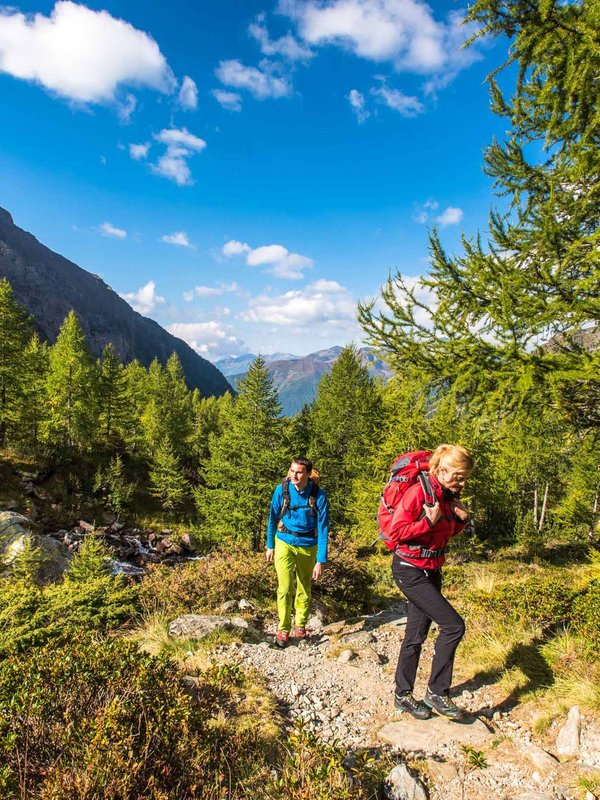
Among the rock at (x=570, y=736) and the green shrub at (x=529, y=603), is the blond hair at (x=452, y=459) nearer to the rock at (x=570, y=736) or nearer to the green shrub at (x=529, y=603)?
the rock at (x=570, y=736)

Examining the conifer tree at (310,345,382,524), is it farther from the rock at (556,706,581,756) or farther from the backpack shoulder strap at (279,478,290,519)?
the rock at (556,706,581,756)

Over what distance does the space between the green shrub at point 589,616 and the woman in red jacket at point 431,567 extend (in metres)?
1.72

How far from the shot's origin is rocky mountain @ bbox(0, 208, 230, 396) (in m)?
149

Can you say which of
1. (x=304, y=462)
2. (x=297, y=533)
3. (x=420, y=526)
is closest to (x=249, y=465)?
(x=297, y=533)

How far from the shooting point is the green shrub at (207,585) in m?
7.09

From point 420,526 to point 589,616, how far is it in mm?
2731

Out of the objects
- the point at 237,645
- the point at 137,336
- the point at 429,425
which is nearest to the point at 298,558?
the point at 237,645

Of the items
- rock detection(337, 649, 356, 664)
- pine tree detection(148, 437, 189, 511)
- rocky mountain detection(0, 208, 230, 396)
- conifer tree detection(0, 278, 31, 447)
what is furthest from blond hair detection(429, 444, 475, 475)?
rocky mountain detection(0, 208, 230, 396)

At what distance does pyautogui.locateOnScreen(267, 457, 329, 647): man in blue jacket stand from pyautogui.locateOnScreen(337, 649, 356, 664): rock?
0.82 metres

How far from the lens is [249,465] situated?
21.3m

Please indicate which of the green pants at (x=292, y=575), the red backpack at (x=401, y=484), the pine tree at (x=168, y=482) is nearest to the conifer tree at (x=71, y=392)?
the pine tree at (x=168, y=482)

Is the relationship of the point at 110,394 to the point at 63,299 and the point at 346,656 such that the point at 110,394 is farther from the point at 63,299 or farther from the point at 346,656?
the point at 63,299

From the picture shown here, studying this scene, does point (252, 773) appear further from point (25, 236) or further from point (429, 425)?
point (25, 236)

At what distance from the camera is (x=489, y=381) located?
569 cm
